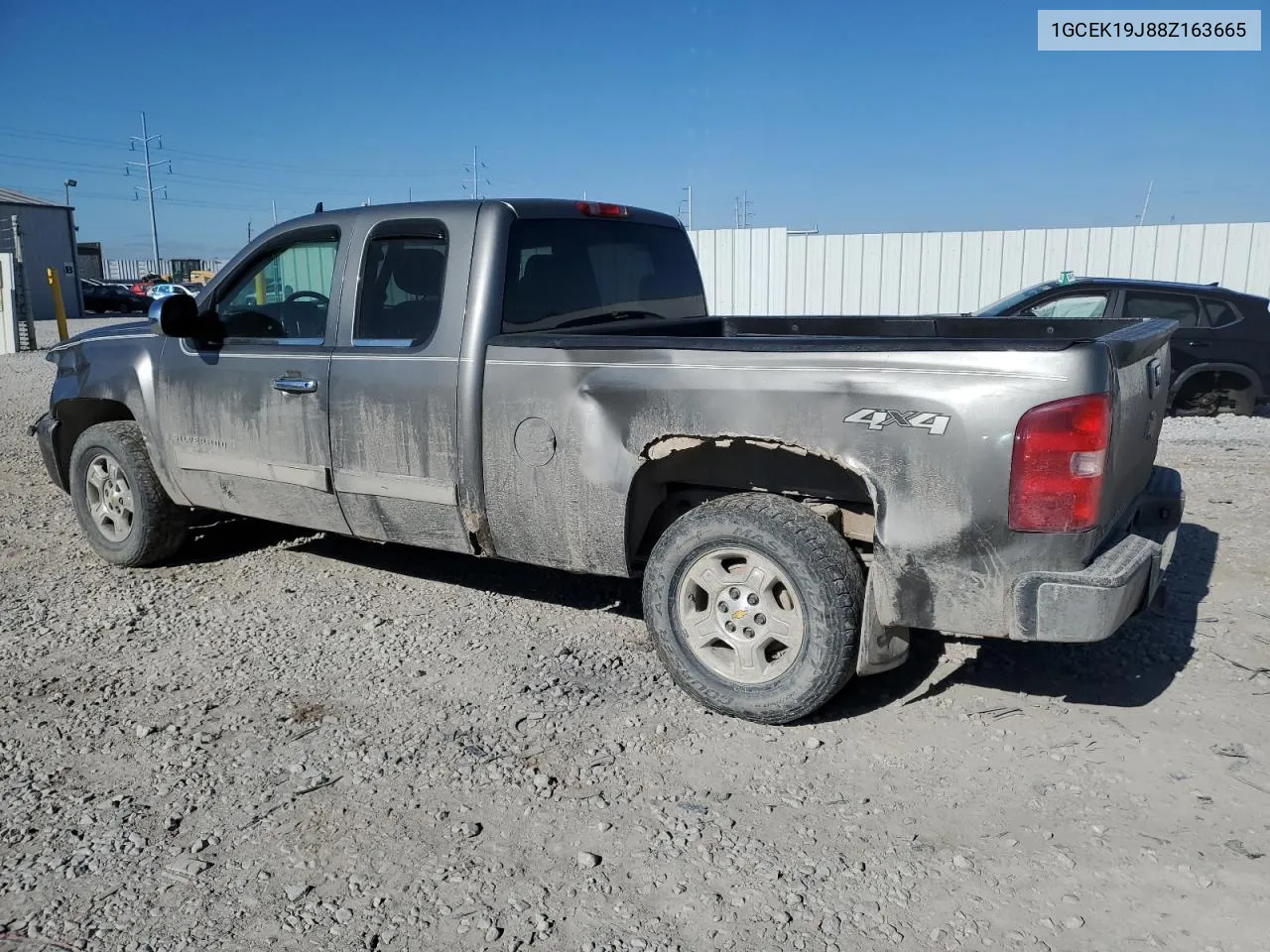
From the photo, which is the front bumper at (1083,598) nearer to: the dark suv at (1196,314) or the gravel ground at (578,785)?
the gravel ground at (578,785)

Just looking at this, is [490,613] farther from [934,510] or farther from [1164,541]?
[1164,541]

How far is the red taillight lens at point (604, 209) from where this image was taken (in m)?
4.92

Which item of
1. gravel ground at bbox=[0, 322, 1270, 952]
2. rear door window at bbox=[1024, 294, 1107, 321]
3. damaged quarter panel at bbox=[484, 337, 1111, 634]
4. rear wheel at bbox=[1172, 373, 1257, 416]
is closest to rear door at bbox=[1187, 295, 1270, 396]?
rear wheel at bbox=[1172, 373, 1257, 416]

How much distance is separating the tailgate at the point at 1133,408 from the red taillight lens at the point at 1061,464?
123 mm

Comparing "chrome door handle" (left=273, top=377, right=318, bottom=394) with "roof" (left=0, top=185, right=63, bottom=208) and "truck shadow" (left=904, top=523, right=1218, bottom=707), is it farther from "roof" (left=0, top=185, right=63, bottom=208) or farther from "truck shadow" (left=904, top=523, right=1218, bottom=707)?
"roof" (left=0, top=185, right=63, bottom=208)

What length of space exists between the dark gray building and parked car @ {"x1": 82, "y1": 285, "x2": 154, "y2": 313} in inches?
52.1

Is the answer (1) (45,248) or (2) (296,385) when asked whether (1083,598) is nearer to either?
(2) (296,385)

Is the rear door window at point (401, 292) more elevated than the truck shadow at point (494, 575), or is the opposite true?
the rear door window at point (401, 292)

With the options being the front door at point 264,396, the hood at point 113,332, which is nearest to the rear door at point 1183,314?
the front door at point 264,396

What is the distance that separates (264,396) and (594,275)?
1664 mm

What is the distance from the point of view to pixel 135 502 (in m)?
5.71

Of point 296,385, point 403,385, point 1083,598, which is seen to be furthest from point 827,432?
point 296,385

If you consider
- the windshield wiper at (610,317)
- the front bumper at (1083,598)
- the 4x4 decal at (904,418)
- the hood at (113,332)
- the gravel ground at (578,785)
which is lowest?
the gravel ground at (578,785)

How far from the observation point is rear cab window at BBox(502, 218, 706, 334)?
4.51m
